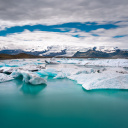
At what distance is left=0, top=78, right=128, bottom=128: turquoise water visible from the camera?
298 cm

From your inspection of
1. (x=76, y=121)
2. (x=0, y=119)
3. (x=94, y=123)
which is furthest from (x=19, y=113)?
(x=94, y=123)

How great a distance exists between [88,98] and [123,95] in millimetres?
1524

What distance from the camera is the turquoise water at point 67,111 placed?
298 centimetres

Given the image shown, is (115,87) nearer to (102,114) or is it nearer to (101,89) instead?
(101,89)

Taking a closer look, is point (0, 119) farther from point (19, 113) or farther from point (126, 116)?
point (126, 116)

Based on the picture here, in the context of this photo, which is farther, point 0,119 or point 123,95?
point 123,95

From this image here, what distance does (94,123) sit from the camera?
3.02m

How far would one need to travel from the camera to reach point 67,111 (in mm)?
3570

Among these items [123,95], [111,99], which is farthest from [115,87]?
[111,99]

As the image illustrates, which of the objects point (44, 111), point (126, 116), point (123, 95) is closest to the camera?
point (126, 116)

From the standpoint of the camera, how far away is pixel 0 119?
3146mm

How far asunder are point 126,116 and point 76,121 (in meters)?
1.40

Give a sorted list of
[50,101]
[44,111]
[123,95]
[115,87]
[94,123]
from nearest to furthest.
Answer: [94,123] → [44,111] → [50,101] → [123,95] → [115,87]

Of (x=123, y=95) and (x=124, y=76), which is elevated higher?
(x=124, y=76)
